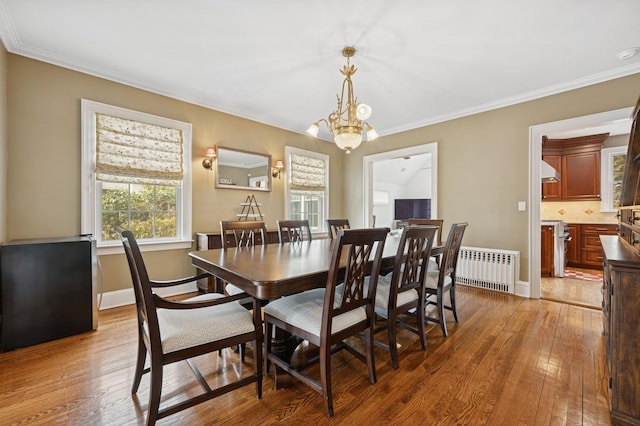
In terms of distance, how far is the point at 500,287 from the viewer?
12.3ft

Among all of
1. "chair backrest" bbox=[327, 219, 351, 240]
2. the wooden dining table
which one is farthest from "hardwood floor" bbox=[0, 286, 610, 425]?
"chair backrest" bbox=[327, 219, 351, 240]

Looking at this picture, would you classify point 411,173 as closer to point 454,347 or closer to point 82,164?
point 454,347

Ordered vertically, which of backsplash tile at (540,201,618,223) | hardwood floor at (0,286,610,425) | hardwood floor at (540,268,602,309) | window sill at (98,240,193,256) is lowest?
hardwood floor at (0,286,610,425)

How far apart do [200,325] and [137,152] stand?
266 cm

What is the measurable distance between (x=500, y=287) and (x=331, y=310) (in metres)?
3.24

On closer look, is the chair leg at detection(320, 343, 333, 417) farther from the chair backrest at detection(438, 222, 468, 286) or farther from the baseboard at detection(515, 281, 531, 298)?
the baseboard at detection(515, 281, 531, 298)

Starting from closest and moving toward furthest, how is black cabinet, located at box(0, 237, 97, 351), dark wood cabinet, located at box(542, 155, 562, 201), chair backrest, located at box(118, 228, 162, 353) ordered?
1. chair backrest, located at box(118, 228, 162, 353)
2. black cabinet, located at box(0, 237, 97, 351)
3. dark wood cabinet, located at box(542, 155, 562, 201)

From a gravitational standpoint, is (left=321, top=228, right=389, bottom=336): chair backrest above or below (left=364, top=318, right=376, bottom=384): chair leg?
above


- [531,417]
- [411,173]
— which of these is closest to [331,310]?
[531,417]

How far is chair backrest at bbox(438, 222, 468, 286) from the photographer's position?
2436 millimetres

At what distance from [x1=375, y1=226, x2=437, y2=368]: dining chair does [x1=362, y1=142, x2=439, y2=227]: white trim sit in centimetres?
250

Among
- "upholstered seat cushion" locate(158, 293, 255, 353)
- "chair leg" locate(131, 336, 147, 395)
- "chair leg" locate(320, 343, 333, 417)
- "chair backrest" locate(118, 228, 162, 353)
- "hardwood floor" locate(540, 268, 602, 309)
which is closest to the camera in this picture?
"chair backrest" locate(118, 228, 162, 353)

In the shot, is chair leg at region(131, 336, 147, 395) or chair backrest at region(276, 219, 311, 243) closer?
chair leg at region(131, 336, 147, 395)

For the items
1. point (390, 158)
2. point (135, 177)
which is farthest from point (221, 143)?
point (390, 158)
